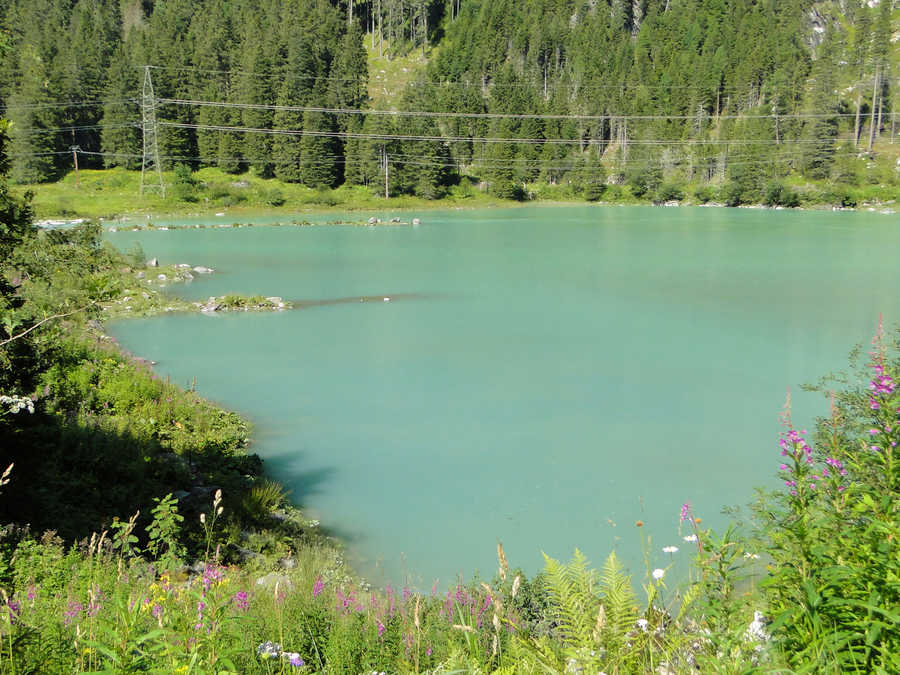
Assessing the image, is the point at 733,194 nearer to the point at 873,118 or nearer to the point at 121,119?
the point at 873,118

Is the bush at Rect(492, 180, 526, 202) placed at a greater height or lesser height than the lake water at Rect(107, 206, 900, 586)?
greater

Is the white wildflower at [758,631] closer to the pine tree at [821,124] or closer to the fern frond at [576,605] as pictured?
the fern frond at [576,605]

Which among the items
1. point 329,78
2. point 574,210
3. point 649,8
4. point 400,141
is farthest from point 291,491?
point 649,8

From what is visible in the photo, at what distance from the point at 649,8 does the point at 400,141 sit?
284ft

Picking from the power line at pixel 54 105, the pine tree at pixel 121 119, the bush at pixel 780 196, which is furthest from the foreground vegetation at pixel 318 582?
the pine tree at pixel 121 119

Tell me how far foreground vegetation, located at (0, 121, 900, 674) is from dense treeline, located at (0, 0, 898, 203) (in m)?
73.0

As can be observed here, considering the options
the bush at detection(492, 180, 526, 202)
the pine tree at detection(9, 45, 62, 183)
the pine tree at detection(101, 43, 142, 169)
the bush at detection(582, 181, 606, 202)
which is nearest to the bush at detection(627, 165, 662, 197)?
the bush at detection(582, 181, 606, 202)

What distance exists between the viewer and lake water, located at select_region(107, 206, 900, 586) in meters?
8.67

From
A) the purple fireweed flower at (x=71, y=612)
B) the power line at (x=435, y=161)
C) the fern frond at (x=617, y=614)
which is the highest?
the power line at (x=435, y=161)

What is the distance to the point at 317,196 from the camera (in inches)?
2948

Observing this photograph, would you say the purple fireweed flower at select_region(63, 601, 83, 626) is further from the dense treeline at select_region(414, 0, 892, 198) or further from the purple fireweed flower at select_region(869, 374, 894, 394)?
→ the dense treeline at select_region(414, 0, 892, 198)

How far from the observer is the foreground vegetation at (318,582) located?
2.73 meters

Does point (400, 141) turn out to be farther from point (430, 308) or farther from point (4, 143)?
point (4, 143)

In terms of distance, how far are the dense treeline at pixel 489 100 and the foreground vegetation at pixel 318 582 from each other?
2875 inches
